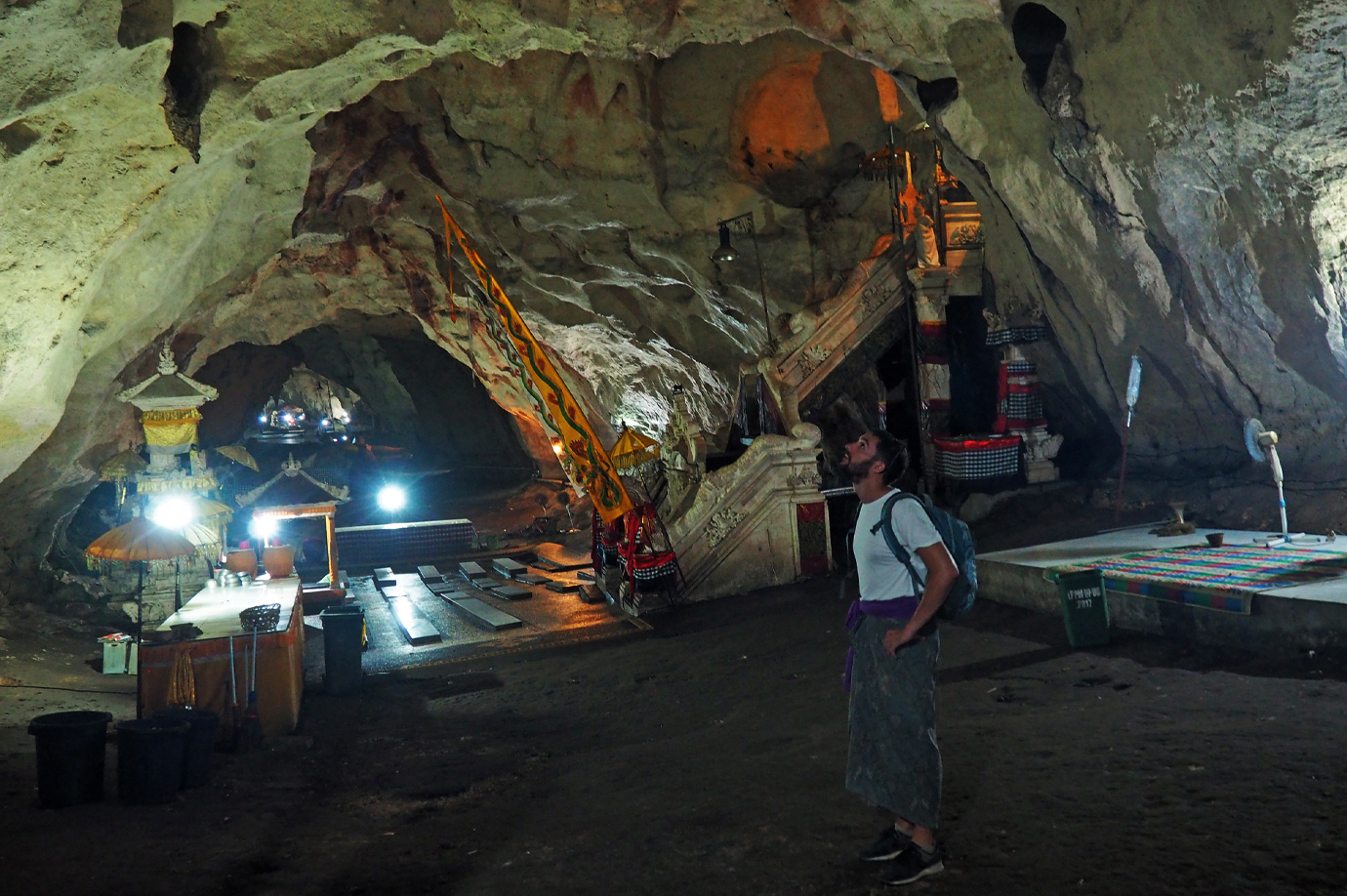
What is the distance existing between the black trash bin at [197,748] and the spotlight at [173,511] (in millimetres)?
6020

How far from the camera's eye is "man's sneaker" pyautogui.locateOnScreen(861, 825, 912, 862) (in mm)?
3730

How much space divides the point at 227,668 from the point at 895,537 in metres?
5.91

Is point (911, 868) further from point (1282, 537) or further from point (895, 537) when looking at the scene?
point (1282, 537)

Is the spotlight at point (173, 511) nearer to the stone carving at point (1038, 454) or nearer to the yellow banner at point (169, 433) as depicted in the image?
the yellow banner at point (169, 433)

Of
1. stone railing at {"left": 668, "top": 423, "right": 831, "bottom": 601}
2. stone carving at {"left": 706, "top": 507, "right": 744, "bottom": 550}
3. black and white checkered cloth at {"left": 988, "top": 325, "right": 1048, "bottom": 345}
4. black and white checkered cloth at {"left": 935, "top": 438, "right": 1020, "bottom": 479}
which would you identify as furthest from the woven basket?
black and white checkered cloth at {"left": 988, "top": 325, "right": 1048, "bottom": 345}

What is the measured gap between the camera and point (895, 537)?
3664 mm

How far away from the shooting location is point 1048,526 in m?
12.2

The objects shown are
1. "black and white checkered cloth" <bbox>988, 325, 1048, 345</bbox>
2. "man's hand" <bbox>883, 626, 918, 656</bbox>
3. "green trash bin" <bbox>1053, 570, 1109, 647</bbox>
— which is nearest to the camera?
"man's hand" <bbox>883, 626, 918, 656</bbox>

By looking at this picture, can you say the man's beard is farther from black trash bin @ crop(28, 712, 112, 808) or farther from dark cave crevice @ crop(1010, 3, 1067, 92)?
dark cave crevice @ crop(1010, 3, 1067, 92)

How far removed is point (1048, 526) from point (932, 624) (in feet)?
31.3

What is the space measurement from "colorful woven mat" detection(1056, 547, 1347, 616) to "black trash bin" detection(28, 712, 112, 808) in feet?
23.7

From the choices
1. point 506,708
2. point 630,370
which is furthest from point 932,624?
point 630,370

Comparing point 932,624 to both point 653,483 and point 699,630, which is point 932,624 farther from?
point 653,483

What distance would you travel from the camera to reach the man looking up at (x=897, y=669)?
359 cm
